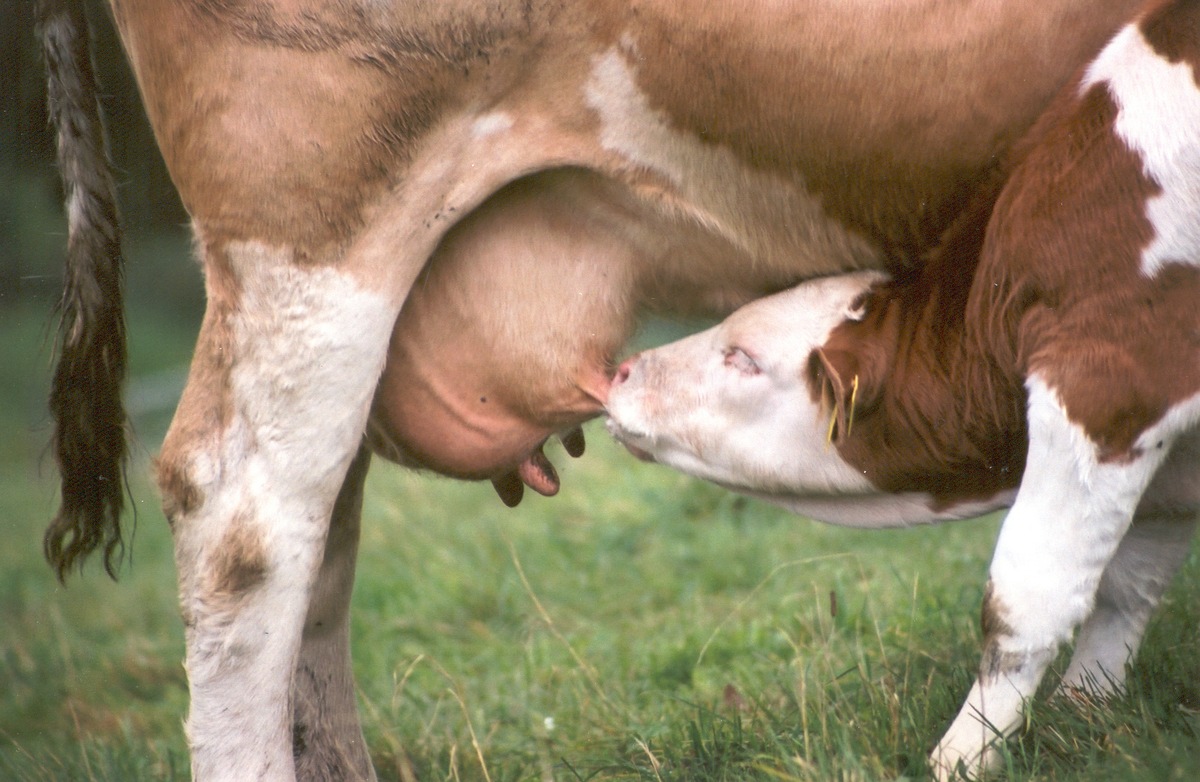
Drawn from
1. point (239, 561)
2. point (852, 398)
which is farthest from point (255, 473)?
point (852, 398)

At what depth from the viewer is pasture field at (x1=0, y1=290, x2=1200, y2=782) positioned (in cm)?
272

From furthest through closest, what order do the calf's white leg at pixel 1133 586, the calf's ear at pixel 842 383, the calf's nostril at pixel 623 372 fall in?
the calf's nostril at pixel 623 372 → the calf's white leg at pixel 1133 586 → the calf's ear at pixel 842 383

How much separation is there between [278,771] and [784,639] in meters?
1.66

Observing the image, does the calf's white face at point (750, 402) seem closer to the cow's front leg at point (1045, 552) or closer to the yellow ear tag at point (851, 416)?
the yellow ear tag at point (851, 416)

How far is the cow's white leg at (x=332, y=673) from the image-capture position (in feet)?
10.1

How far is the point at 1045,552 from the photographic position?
7.87 ft

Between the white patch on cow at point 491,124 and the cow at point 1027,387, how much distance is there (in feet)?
2.23

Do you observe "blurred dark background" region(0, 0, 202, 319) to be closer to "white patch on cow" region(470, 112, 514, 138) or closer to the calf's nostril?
"white patch on cow" region(470, 112, 514, 138)

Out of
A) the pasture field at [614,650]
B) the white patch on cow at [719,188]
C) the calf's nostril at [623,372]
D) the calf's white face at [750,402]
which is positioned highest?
the white patch on cow at [719,188]

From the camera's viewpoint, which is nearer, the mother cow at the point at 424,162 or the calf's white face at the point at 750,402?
the mother cow at the point at 424,162

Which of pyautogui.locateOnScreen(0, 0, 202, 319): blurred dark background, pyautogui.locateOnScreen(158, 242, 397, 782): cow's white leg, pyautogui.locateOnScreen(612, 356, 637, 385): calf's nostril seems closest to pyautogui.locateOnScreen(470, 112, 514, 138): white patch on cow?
pyautogui.locateOnScreen(158, 242, 397, 782): cow's white leg

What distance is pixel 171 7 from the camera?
2.57 meters

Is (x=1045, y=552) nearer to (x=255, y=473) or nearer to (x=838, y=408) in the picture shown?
(x=838, y=408)

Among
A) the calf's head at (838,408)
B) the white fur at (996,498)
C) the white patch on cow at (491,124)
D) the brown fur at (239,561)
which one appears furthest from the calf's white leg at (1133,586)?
the brown fur at (239,561)
